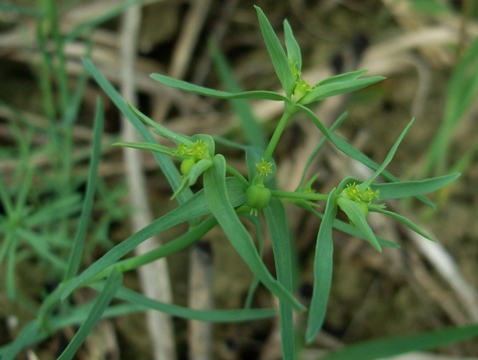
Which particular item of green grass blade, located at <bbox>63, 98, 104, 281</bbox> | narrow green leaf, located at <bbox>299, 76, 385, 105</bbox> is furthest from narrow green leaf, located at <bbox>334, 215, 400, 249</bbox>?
green grass blade, located at <bbox>63, 98, 104, 281</bbox>

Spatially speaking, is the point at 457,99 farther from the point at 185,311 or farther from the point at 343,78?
the point at 185,311

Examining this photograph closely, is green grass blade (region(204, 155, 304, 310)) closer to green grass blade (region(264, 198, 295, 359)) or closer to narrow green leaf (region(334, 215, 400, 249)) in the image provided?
green grass blade (region(264, 198, 295, 359))

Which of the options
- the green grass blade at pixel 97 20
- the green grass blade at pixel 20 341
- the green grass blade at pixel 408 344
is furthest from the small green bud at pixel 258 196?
the green grass blade at pixel 97 20

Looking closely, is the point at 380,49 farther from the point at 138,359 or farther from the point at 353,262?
the point at 138,359

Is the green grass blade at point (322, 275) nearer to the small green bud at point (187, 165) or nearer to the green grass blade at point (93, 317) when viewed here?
the small green bud at point (187, 165)

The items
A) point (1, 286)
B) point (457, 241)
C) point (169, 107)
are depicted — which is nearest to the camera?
point (1, 286)

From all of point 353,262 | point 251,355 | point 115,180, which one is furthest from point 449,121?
point 115,180

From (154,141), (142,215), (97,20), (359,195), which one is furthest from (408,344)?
(97,20)
